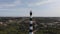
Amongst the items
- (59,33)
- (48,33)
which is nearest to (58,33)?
(59,33)

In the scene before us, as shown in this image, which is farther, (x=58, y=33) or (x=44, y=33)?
(x=44, y=33)

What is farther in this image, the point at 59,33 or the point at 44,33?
the point at 44,33

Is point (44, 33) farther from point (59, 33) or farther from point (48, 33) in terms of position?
point (59, 33)

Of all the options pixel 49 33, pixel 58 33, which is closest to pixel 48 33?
pixel 49 33

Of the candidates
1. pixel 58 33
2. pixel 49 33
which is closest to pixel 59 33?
pixel 58 33

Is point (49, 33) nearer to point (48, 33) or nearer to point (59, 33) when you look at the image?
point (48, 33)
